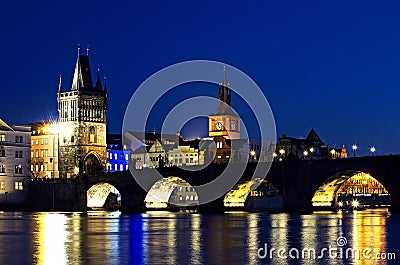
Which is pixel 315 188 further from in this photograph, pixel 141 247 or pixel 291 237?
pixel 141 247

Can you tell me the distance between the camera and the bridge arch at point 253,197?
122188mm

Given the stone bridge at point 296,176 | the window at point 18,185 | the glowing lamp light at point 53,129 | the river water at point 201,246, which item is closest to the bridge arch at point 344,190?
the stone bridge at point 296,176

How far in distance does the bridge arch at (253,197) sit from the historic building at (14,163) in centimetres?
3537

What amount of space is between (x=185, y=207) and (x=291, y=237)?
96.0 meters

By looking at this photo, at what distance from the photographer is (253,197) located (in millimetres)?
160250

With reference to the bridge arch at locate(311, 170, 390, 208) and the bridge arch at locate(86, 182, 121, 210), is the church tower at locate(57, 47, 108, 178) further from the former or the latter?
the bridge arch at locate(311, 170, 390, 208)

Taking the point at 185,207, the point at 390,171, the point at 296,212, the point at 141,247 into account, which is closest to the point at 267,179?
the point at 296,212

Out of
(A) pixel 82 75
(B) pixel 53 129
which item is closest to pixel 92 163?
(B) pixel 53 129

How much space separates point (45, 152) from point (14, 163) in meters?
29.3

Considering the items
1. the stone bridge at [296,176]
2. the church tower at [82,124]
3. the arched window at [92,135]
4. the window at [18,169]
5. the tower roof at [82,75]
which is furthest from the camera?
the tower roof at [82,75]

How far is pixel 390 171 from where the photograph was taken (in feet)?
326

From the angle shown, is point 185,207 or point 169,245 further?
point 185,207

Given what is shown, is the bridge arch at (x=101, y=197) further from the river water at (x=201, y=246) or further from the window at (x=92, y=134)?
the river water at (x=201, y=246)

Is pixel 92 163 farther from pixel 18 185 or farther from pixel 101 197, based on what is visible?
pixel 18 185
